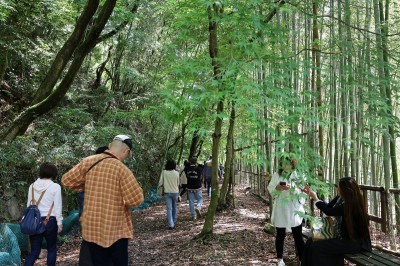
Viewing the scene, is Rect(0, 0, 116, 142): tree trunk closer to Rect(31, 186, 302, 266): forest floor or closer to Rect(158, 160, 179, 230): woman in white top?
Rect(31, 186, 302, 266): forest floor

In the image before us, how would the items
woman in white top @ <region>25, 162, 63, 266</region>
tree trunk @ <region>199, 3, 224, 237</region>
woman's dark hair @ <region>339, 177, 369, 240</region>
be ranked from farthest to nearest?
tree trunk @ <region>199, 3, 224, 237</region> → woman in white top @ <region>25, 162, 63, 266</region> → woman's dark hair @ <region>339, 177, 369, 240</region>

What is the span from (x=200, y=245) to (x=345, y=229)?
2.33m

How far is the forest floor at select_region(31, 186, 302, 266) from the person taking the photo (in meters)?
4.59

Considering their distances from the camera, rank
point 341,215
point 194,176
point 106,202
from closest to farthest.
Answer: point 106,202 < point 341,215 < point 194,176

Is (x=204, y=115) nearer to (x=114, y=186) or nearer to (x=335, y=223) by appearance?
(x=335, y=223)

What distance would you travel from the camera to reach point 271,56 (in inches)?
150

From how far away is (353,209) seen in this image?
323cm

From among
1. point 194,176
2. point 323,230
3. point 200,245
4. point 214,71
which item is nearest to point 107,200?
point 323,230

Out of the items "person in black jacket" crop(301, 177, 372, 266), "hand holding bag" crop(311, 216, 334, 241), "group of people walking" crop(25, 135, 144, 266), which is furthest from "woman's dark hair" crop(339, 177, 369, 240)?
"group of people walking" crop(25, 135, 144, 266)

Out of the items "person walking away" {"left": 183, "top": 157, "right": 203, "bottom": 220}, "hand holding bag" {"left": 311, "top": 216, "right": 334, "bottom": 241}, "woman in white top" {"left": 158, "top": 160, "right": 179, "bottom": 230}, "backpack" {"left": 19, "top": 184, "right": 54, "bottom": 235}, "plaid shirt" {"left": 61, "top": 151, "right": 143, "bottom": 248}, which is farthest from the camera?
"person walking away" {"left": 183, "top": 157, "right": 203, "bottom": 220}

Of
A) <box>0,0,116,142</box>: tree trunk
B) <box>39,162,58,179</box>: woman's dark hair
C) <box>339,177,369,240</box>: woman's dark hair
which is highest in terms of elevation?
<box>0,0,116,142</box>: tree trunk

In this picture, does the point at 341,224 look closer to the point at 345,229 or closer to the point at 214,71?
the point at 345,229

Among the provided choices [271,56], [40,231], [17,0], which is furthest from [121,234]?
[17,0]

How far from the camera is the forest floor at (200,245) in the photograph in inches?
181
